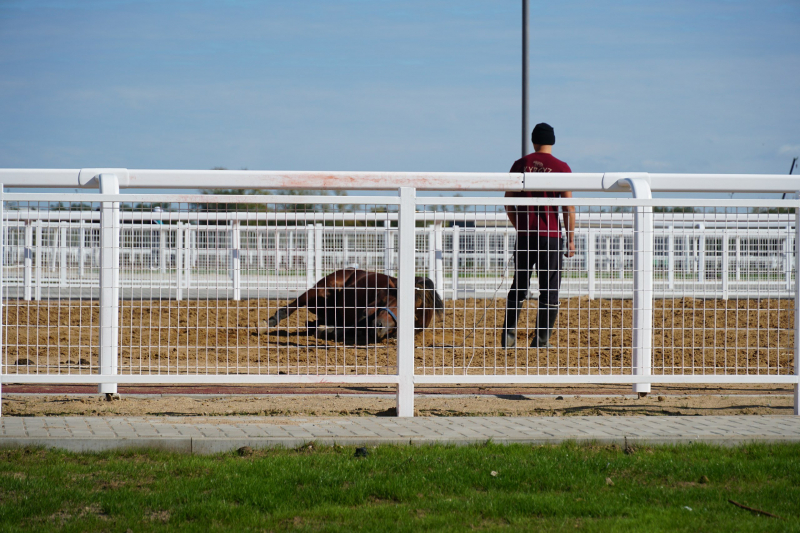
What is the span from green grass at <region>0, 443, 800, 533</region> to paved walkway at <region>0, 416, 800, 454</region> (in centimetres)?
11

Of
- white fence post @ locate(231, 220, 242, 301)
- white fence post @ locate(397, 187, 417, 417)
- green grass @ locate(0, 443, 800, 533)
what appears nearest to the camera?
green grass @ locate(0, 443, 800, 533)

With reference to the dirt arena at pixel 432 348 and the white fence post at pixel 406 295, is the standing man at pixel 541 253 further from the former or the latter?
the white fence post at pixel 406 295

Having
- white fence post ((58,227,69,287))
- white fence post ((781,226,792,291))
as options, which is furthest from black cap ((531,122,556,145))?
white fence post ((58,227,69,287))

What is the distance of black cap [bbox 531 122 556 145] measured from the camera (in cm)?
741

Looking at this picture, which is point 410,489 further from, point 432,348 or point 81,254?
point 432,348

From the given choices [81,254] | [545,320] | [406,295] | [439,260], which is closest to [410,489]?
[406,295]

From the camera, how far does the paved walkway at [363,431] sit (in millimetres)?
4387

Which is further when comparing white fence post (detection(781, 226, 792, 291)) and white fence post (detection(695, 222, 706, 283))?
white fence post (detection(695, 222, 706, 283))

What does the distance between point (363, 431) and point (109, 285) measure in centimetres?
226

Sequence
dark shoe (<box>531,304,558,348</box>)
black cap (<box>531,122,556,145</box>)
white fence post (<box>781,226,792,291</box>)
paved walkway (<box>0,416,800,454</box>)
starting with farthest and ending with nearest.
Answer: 1. black cap (<box>531,122,556,145</box>)
2. dark shoe (<box>531,304,558,348</box>)
3. white fence post (<box>781,226,792,291</box>)
4. paved walkway (<box>0,416,800,454</box>)

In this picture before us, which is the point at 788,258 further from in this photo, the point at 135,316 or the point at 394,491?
the point at 135,316

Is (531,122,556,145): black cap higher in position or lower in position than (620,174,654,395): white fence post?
higher

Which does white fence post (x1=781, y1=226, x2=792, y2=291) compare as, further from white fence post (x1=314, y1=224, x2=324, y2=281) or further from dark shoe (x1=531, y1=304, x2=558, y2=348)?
white fence post (x1=314, y1=224, x2=324, y2=281)

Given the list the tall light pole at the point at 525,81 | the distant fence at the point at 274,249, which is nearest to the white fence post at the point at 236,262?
the distant fence at the point at 274,249
